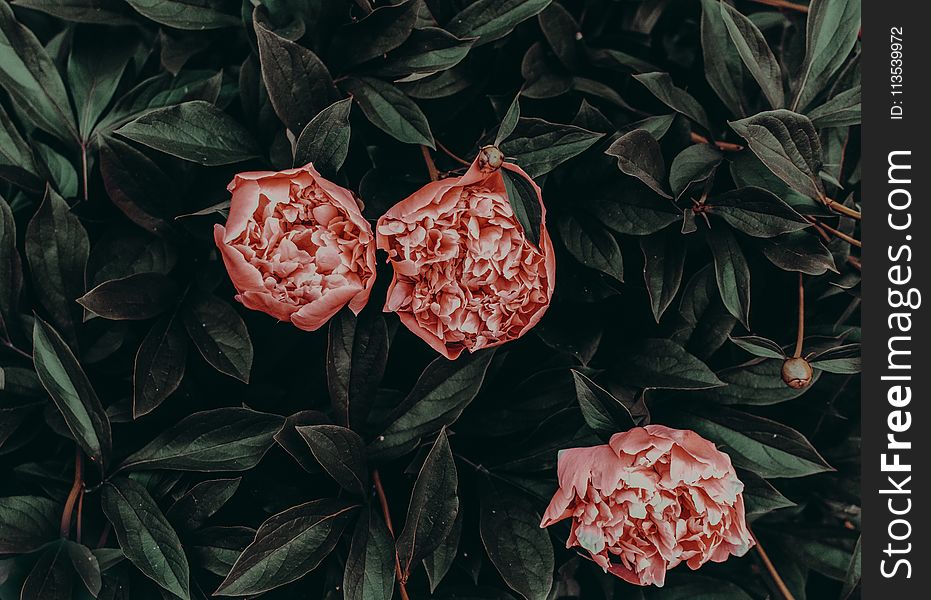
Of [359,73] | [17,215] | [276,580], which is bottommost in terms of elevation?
[276,580]

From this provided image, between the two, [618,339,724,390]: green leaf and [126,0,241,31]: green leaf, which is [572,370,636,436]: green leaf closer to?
[618,339,724,390]: green leaf

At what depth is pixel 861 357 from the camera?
71 centimetres

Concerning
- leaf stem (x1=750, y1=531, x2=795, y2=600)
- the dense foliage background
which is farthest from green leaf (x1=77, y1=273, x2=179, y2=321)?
leaf stem (x1=750, y1=531, x2=795, y2=600)

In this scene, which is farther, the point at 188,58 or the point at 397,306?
the point at 188,58

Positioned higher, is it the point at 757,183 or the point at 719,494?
the point at 757,183

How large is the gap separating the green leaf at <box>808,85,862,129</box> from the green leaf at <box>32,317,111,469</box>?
25.1 inches

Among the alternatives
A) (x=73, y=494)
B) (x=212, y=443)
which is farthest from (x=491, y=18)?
(x=73, y=494)

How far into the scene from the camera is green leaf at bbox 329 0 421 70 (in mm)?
649

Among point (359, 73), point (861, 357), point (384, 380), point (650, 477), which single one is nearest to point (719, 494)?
point (650, 477)

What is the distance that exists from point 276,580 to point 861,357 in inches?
20.4

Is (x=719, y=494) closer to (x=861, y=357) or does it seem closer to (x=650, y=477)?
(x=650, y=477)

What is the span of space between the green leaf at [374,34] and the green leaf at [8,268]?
29 cm

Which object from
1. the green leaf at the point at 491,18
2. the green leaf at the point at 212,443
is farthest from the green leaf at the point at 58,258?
the green leaf at the point at 491,18

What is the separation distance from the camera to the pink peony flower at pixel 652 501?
604 millimetres
